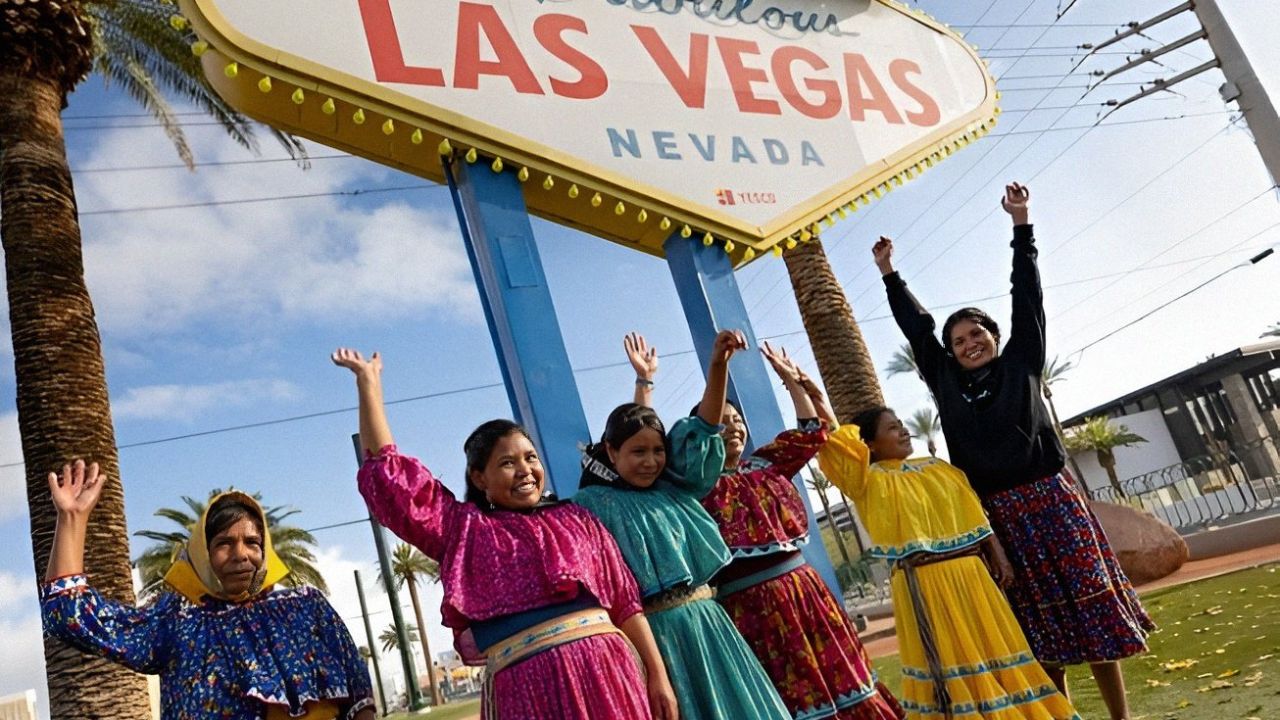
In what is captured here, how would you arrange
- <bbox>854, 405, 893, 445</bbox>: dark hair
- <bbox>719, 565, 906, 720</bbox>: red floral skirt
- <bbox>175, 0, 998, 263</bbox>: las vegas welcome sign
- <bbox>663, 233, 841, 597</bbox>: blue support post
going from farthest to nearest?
<bbox>663, 233, 841, 597</bbox>: blue support post, <bbox>854, 405, 893, 445</bbox>: dark hair, <bbox>175, 0, 998, 263</bbox>: las vegas welcome sign, <bbox>719, 565, 906, 720</bbox>: red floral skirt

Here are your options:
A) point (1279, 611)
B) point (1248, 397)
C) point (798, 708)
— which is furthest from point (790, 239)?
point (1248, 397)

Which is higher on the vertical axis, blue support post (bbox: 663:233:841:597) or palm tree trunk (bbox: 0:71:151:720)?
palm tree trunk (bbox: 0:71:151:720)

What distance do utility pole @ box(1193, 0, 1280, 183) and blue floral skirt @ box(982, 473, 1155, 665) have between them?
1070 cm

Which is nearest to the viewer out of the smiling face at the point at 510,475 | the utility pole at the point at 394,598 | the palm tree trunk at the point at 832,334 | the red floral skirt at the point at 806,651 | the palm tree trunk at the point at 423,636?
the smiling face at the point at 510,475

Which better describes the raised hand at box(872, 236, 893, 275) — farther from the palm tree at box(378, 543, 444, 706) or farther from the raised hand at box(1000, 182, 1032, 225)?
the palm tree at box(378, 543, 444, 706)

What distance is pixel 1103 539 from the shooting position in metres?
3.40

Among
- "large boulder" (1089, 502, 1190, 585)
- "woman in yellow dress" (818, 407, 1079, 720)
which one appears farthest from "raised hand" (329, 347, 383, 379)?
"large boulder" (1089, 502, 1190, 585)

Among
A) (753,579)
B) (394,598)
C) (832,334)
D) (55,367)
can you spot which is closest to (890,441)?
(753,579)

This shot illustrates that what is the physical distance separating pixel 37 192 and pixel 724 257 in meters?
6.40

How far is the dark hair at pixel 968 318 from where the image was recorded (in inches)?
143

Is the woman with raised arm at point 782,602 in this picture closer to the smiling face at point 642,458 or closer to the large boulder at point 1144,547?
the smiling face at point 642,458

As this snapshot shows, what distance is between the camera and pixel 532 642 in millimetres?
2270

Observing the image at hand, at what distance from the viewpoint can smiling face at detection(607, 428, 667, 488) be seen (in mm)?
2729

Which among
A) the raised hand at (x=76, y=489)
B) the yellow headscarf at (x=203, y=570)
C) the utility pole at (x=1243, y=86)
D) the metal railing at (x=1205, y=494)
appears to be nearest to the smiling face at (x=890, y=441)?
the yellow headscarf at (x=203, y=570)
